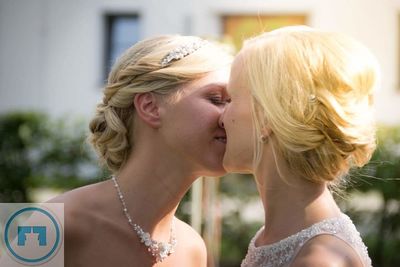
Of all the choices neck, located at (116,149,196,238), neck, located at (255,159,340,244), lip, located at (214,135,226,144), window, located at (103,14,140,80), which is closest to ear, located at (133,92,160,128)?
neck, located at (116,149,196,238)

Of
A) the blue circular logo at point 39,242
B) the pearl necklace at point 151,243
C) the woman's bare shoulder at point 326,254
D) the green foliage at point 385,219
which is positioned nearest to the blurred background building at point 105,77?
the green foliage at point 385,219

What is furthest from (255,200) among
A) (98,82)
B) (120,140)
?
(98,82)

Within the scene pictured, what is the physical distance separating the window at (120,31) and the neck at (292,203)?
16.3 metres

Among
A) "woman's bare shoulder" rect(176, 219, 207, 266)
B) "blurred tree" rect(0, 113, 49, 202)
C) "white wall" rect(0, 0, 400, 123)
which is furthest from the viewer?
"white wall" rect(0, 0, 400, 123)

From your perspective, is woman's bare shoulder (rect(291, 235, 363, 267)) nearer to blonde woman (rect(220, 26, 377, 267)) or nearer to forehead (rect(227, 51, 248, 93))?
blonde woman (rect(220, 26, 377, 267))

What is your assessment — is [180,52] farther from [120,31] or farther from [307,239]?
[120,31]

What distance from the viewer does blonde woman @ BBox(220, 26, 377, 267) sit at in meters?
2.29

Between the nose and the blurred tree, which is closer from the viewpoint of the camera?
the nose

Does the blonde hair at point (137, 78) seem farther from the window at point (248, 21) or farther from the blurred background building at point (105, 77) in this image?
the window at point (248, 21)

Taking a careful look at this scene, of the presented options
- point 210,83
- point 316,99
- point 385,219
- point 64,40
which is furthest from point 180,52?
point 64,40

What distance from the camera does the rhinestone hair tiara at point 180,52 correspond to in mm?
2984

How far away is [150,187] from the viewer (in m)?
3.00

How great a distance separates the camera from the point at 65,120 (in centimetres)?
1034

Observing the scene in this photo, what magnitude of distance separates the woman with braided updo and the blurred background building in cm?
473
